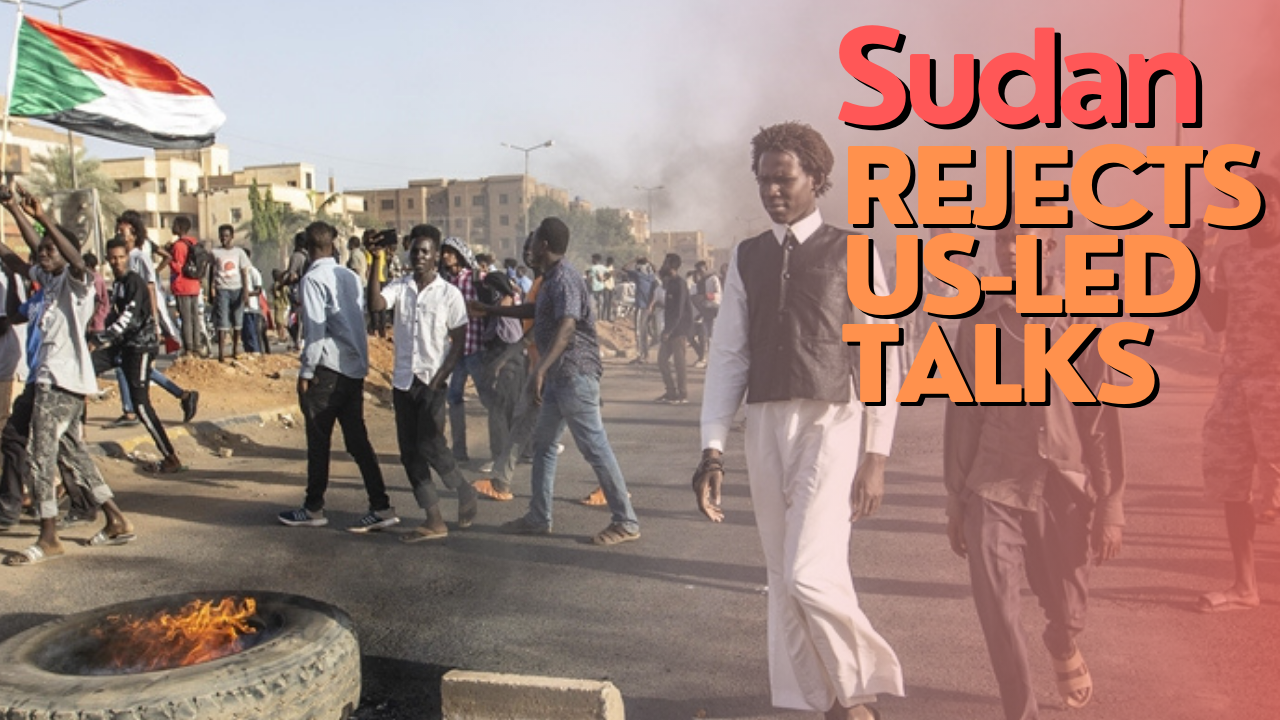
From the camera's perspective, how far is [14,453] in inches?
254

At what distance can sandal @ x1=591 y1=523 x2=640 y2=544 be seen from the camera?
20.4 ft

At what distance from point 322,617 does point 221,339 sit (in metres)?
10.4

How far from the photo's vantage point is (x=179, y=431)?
32.0ft

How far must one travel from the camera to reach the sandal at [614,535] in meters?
6.22

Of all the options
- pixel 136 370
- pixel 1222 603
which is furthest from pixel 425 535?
pixel 1222 603

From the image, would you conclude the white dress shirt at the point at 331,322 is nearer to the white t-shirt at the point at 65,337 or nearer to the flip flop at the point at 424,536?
the flip flop at the point at 424,536

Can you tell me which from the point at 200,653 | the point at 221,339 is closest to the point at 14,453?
the point at 200,653

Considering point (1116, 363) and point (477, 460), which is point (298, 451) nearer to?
point (477, 460)

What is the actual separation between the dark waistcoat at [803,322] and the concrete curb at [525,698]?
41.4 inches

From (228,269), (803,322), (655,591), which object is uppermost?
(228,269)

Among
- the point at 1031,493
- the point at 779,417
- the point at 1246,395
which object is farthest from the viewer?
the point at 1246,395

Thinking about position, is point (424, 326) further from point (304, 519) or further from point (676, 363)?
point (676, 363)

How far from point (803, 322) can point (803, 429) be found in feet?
1.11

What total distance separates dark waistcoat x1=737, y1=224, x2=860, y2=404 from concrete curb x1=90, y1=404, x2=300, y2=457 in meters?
7.03
